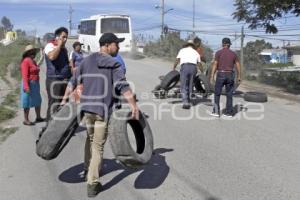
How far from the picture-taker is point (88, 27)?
37875mm

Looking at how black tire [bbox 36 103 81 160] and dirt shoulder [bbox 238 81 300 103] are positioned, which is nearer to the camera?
black tire [bbox 36 103 81 160]

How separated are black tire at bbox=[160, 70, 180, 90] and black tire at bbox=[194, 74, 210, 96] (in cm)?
57

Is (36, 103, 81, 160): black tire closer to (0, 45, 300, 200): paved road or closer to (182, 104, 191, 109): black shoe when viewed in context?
(0, 45, 300, 200): paved road

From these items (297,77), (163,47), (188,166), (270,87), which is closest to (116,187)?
(188,166)

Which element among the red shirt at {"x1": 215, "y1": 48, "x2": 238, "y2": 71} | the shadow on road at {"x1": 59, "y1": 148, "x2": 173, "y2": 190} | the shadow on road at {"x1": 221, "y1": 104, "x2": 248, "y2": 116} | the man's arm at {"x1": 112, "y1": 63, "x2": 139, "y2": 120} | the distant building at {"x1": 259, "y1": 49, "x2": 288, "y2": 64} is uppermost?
the distant building at {"x1": 259, "y1": 49, "x2": 288, "y2": 64}

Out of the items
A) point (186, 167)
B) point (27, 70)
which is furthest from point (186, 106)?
point (186, 167)

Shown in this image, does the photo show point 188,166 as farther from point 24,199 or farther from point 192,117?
point 192,117

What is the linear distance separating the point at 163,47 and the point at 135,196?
111 ft

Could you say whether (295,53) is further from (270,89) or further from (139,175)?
(139,175)

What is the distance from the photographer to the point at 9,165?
7578mm

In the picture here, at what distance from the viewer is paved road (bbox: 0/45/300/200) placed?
20.4 feet

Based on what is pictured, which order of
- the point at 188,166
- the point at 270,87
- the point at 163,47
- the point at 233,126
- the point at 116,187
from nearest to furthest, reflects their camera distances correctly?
the point at 116,187
the point at 188,166
the point at 233,126
the point at 270,87
the point at 163,47

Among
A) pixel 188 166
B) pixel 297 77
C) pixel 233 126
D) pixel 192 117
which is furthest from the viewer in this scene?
pixel 297 77

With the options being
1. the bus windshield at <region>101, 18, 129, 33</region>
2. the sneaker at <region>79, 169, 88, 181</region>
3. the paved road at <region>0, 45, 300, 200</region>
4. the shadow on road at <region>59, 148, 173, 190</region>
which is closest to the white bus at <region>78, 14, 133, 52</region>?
the bus windshield at <region>101, 18, 129, 33</region>
